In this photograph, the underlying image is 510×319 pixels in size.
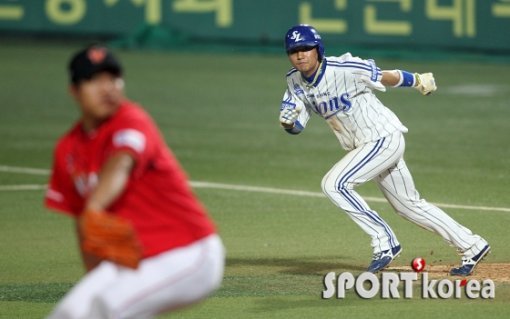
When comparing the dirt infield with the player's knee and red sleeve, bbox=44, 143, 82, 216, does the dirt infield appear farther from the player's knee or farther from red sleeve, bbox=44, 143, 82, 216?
red sleeve, bbox=44, 143, 82, 216

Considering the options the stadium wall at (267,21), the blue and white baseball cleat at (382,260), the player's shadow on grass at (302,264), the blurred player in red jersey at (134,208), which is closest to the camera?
the blurred player in red jersey at (134,208)

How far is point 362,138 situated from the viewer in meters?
9.44

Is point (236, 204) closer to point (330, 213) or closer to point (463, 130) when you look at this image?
point (330, 213)

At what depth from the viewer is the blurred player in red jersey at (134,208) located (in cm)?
505

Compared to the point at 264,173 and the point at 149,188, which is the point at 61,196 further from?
the point at 264,173

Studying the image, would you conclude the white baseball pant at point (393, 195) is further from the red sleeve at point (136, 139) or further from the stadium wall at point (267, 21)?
the stadium wall at point (267, 21)

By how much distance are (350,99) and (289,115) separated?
1.69 feet

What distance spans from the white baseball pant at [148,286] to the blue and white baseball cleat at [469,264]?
14.0 feet

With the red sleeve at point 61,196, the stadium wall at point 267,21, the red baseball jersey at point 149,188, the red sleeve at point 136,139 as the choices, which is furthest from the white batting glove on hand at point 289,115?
the stadium wall at point 267,21

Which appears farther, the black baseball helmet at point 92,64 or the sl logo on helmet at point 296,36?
the sl logo on helmet at point 296,36

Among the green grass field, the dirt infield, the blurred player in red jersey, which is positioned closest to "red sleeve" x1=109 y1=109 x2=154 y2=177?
the blurred player in red jersey

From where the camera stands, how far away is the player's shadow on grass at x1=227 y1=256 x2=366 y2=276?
9.71 m

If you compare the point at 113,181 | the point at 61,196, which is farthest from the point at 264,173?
the point at 113,181

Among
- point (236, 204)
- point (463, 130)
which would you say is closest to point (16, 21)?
point (463, 130)
